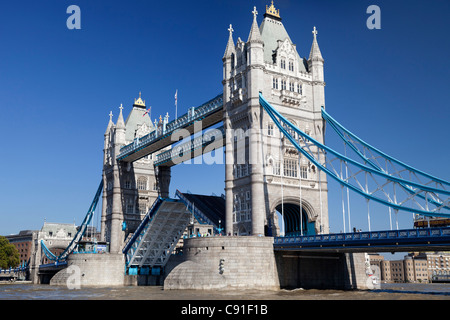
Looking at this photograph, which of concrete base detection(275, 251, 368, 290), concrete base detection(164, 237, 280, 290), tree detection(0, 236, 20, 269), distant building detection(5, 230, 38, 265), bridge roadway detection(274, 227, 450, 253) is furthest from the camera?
distant building detection(5, 230, 38, 265)

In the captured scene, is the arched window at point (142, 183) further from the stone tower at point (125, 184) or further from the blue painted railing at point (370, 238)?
the blue painted railing at point (370, 238)

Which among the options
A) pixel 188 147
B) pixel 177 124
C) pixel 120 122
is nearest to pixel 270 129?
pixel 177 124

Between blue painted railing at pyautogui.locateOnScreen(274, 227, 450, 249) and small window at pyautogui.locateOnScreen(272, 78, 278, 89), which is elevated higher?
small window at pyautogui.locateOnScreen(272, 78, 278, 89)

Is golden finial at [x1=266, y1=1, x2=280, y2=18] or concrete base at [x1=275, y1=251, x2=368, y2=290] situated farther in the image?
golden finial at [x1=266, y1=1, x2=280, y2=18]

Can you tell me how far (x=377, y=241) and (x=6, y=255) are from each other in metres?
113

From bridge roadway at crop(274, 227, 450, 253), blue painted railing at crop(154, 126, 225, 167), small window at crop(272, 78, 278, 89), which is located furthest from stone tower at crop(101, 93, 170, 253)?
bridge roadway at crop(274, 227, 450, 253)

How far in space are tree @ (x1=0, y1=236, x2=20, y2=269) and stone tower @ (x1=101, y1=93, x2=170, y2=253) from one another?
50.9 m

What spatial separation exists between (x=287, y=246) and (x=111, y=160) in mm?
50990

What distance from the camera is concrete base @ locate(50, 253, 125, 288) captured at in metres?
75.4

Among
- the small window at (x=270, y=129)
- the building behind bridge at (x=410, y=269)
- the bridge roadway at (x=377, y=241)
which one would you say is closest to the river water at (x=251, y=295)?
the bridge roadway at (x=377, y=241)

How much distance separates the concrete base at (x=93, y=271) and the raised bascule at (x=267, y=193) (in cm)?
16

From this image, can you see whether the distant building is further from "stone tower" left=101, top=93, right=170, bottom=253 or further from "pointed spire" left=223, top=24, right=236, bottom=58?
"pointed spire" left=223, top=24, right=236, bottom=58

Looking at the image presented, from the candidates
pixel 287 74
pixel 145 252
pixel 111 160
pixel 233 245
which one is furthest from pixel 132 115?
pixel 233 245

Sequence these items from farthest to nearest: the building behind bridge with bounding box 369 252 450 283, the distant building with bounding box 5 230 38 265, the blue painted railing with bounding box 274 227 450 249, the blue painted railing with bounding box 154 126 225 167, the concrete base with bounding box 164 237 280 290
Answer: the building behind bridge with bounding box 369 252 450 283 → the distant building with bounding box 5 230 38 265 → the blue painted railing with bounding box 154 126 225 167 → the concrete base with bounding box 164 237 280 290 → the blue painted railing with bounding box 274 227 450 249
